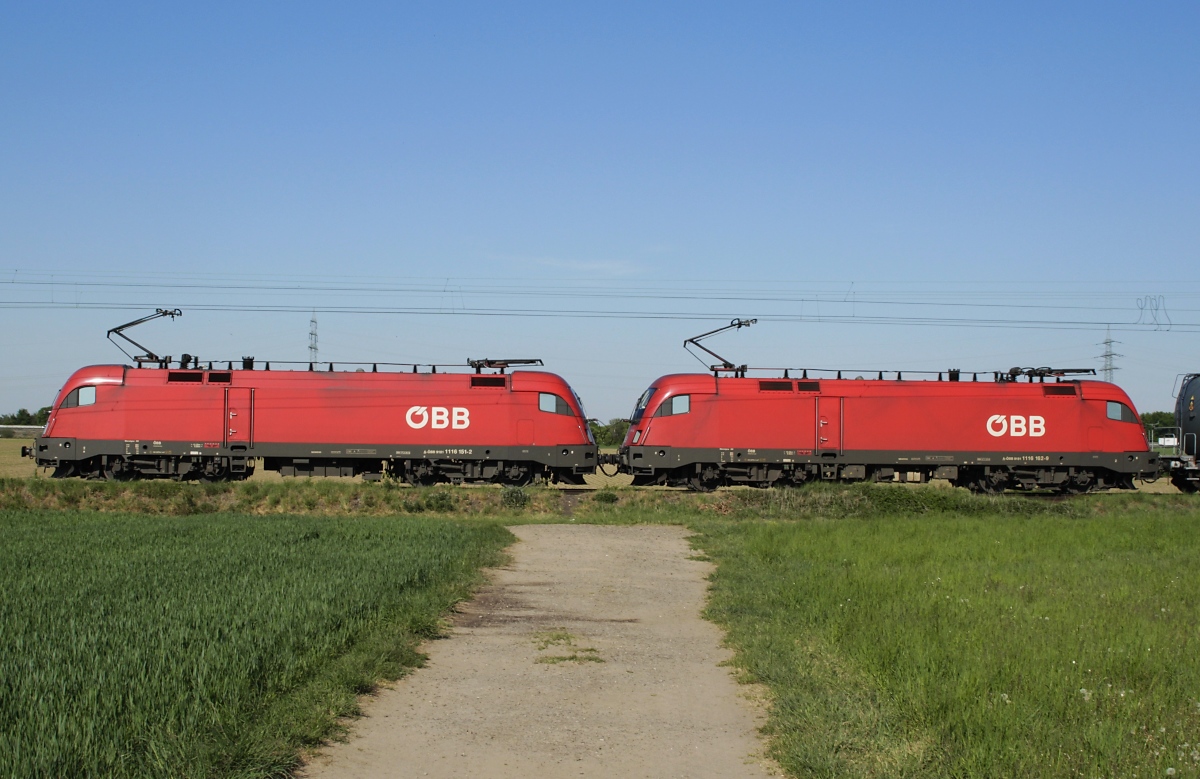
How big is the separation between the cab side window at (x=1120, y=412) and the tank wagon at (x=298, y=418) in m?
17.0

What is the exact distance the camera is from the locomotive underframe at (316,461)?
32.3 meters

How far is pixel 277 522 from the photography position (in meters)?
21.8

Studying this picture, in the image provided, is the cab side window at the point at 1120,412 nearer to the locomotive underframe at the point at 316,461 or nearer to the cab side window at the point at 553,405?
the locomotive underframe at the point at 316,461

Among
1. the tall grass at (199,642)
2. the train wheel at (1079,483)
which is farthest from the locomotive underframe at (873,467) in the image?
the tall grass at (199,642)

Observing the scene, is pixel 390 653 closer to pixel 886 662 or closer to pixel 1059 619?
pixel 886 662

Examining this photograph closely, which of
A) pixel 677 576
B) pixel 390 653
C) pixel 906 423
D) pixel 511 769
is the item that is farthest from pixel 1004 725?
pixel 906 423

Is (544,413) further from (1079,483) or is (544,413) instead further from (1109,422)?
(1109,422)

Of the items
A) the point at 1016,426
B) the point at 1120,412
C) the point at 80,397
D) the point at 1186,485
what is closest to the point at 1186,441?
the point at 1186,485

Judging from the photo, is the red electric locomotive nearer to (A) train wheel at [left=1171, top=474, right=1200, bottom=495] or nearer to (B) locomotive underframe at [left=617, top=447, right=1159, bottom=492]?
(B) locomotive underframe at [left=617, top=447, right=1159, bottom=492]

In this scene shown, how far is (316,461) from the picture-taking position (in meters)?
33.5

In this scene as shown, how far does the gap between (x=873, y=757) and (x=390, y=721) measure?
3412mm

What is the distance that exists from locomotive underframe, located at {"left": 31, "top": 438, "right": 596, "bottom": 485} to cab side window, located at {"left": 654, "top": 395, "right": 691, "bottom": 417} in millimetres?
2631

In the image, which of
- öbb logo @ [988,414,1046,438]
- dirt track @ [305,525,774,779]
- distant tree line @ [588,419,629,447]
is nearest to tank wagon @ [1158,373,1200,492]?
öbb logo @ [988,414,1046,438]

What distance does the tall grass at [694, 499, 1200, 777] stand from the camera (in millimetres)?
6781
